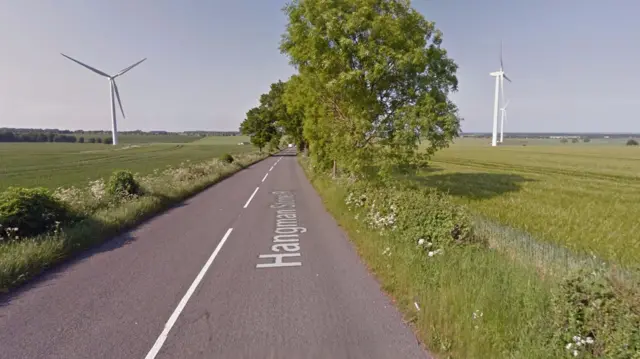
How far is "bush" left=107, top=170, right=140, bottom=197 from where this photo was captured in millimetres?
11109

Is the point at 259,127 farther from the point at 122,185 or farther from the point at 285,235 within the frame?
the point at 285,235

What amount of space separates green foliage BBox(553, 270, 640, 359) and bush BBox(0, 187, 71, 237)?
8973 millimetres

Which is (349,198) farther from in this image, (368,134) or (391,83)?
(391,83)

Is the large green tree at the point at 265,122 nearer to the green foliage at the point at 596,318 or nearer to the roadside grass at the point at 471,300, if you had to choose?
the roadside grass at the point at 471,300

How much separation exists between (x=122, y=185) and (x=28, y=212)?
4.62 m

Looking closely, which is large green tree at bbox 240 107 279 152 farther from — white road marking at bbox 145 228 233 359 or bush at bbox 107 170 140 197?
white road marking at bbox 145 228 233 359

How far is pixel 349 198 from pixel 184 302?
650 centimetres

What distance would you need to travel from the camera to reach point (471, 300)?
11.9 ft

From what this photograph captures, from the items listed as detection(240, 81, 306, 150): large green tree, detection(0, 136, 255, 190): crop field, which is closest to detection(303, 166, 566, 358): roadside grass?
detection(0, 136, 255, 190): crop field

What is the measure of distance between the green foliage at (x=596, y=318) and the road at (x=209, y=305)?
Result: 1329 millimetres

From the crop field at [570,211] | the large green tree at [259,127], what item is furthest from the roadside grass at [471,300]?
the large green tree at [259,127]

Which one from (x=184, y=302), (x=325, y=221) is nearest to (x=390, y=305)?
(x=184, y=302)

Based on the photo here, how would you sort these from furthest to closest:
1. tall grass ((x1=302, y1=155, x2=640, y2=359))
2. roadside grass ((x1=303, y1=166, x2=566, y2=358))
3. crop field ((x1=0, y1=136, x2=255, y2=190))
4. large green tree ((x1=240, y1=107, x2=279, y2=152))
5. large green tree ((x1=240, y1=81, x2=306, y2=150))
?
1. large green tree ((x1=240, y1=107, x2=279, y2=152))
2. large green tree ((x1=240, y1=81, x2=306, y2=150))
3. crop field ((x1=0, y1=136, x2=255, y2=190))
4. roadside grass ((x1=303, y1=166, x2=566, y2=358))
5. tall grass ((x1=302, y1=155, x2=640, y2=359))

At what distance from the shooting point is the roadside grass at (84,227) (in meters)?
5.31
